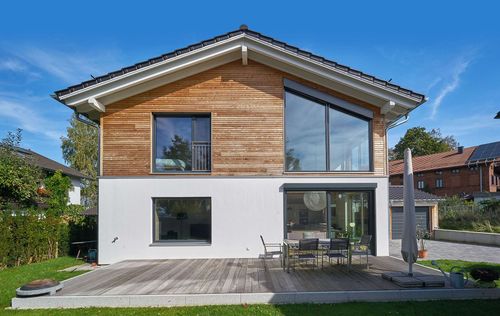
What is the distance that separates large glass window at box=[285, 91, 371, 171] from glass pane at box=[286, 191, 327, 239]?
2.88ft

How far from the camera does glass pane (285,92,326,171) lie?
1025cm

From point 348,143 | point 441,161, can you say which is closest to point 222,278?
point 348,143

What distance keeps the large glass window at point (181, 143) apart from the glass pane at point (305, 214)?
2927 mm

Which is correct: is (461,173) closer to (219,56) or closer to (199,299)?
(219,56)

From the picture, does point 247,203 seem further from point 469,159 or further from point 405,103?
point 469,159

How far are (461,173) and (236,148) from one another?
3104 cm

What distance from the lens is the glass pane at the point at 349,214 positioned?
10133 mm

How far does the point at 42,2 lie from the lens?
369 inches

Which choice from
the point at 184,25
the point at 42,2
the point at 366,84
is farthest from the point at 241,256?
the point at 42,2

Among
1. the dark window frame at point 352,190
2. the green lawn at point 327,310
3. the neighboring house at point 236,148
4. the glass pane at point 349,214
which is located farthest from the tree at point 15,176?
the glass pane at point 349,214

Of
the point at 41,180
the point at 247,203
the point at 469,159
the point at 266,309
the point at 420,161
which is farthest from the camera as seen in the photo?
the point at 420,161

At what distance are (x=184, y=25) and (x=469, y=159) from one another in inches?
1232

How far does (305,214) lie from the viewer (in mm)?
10125

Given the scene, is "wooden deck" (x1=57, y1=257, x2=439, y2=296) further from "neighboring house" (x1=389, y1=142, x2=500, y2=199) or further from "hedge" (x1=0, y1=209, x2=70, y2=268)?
"neighboring house" (x1=389, y1=142, x2=500, y2=199)
